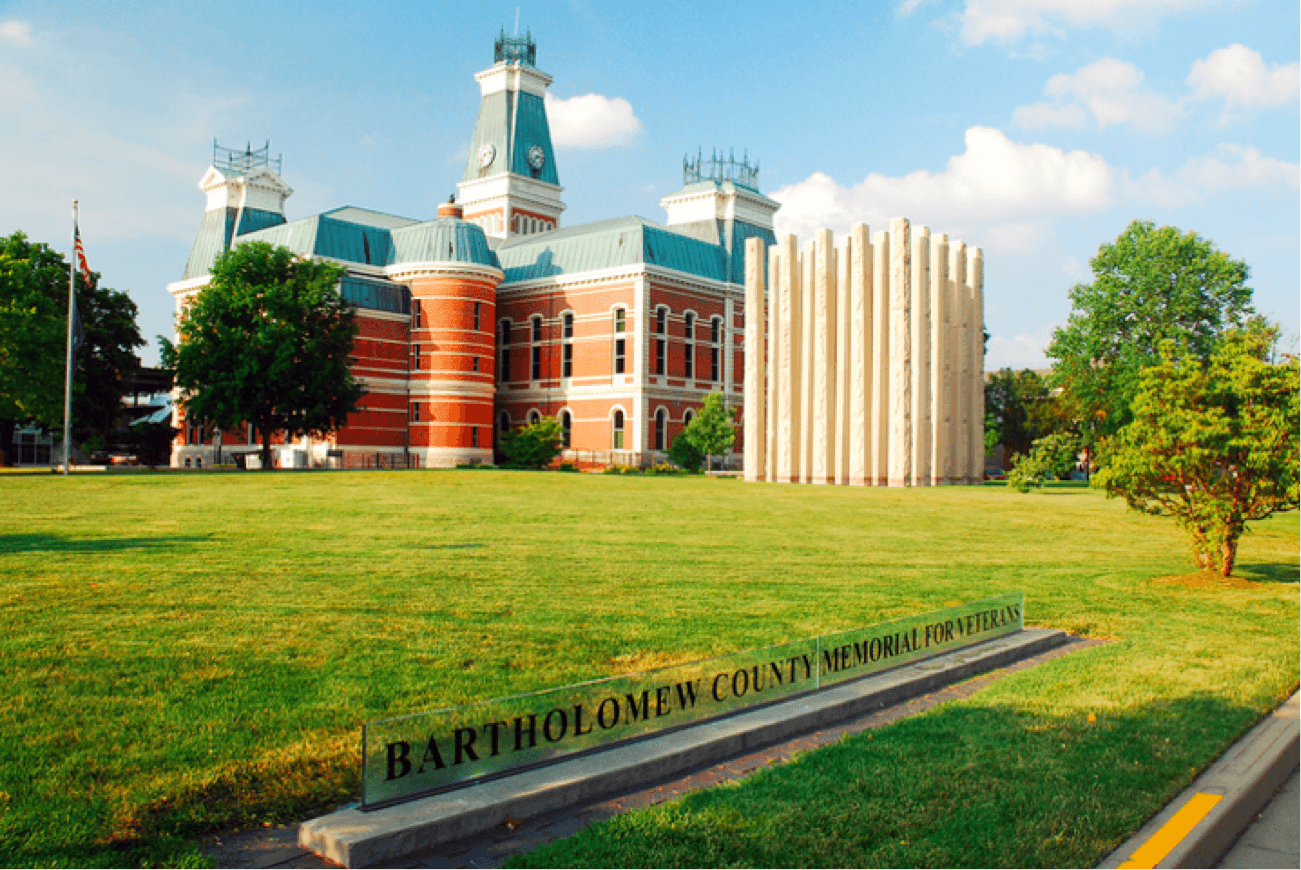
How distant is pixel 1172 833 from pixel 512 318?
56.4m

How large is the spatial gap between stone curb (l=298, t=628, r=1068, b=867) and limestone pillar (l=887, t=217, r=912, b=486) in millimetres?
29824

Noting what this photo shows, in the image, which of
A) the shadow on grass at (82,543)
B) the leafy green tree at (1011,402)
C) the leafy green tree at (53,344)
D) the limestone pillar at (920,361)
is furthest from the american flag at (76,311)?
the leafy green tree at (1011,402)

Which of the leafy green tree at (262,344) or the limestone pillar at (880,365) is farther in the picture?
the leafy green tree at (262,344)

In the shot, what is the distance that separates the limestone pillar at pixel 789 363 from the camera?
39.2 meters

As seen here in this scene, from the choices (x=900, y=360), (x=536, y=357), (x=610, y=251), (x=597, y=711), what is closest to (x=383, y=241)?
(x=536, y=357)

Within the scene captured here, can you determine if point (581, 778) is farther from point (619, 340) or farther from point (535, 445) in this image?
point (619, 340)

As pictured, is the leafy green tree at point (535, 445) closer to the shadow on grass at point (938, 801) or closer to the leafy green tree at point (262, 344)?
the leafy green tree at point (262, 344)

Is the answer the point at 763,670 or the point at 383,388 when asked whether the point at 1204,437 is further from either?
the point at 383,388

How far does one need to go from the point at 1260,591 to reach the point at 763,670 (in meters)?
9.24

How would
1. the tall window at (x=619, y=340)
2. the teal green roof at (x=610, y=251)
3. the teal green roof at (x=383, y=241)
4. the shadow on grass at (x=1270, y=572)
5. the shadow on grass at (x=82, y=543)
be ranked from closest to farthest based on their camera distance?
the shadow on grass at (x=82, y=543) → the shadow on grass at (x=1270, y=572) → the teal green roof at (x=383, y=241) → the teal green roof at (x=610, y=251) → the tall window at (x=619, y=340)

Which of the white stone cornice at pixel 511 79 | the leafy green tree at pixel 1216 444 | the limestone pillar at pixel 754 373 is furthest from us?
the white stone cornice at pixel 511 79

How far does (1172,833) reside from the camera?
490 centimetres

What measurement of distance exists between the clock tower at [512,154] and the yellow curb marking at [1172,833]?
65.0 metres

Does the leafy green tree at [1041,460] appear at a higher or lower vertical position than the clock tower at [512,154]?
lower
